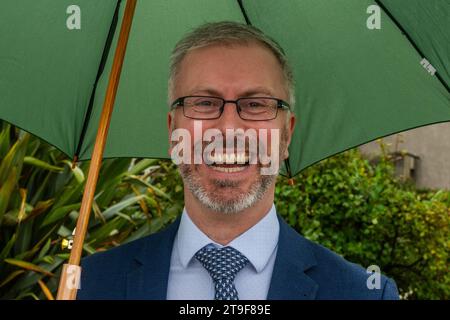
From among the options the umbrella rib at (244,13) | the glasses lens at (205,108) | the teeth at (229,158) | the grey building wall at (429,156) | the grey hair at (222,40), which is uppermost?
the grey building wall at (429,156)

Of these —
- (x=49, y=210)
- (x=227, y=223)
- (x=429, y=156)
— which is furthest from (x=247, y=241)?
→ (x=429, y=156)

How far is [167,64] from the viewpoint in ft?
9.11

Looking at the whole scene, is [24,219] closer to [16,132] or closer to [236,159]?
[16,132]

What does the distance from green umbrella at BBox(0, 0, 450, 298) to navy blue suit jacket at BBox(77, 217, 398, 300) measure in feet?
1.76

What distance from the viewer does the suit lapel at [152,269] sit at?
2.23 meters

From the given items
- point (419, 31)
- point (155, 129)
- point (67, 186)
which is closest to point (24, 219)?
point (67, 186)

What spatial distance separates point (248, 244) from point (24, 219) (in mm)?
2908

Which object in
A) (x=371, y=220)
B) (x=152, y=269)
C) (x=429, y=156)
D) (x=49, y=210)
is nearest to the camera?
(x=152, y=269)

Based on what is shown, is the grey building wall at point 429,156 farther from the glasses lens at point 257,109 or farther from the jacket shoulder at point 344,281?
the glasses lens at point 257,109

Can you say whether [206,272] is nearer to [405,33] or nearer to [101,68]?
[101,68]

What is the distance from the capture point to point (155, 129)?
2.85 m

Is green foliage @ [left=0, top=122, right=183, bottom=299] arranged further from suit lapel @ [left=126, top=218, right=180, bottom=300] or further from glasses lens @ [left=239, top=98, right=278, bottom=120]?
glasses lens @ [left=239, top=98, right=278, bottom=120]

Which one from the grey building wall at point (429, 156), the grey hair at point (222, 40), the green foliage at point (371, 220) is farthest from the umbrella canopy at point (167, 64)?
the grey building wall at point (429, 156)

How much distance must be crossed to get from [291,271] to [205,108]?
21.9 inches
